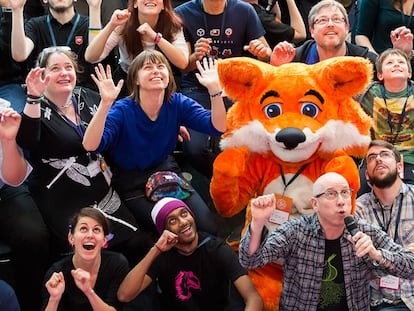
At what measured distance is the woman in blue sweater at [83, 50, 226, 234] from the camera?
8.99 feet

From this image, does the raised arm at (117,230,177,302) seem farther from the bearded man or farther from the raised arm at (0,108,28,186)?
the bearded man

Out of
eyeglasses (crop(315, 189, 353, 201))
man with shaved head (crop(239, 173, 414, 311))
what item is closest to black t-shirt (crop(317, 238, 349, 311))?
man with shaved head (crop(239, 173, 414, 311))

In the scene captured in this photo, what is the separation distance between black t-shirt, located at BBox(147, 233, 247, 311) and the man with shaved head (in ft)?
0.85

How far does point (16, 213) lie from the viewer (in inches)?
Answer: 108

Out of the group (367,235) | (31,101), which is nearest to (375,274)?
(367,235)

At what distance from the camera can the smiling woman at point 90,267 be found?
2.36 meters

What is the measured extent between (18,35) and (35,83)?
753 millimetres

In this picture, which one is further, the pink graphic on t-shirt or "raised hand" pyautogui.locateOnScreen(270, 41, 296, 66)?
"raised hand" pyautogui.locateOnScreen(270, 41, 296, 66)

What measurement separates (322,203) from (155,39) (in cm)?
127

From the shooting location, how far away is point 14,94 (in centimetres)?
322

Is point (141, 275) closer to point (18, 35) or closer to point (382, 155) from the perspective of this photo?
point (382, 155)

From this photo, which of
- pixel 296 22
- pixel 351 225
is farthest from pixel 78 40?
pixel 351 225

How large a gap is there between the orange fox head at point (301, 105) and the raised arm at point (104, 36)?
2.08 feet

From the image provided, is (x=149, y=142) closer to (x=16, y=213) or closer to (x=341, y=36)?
(x=16, y=213)
